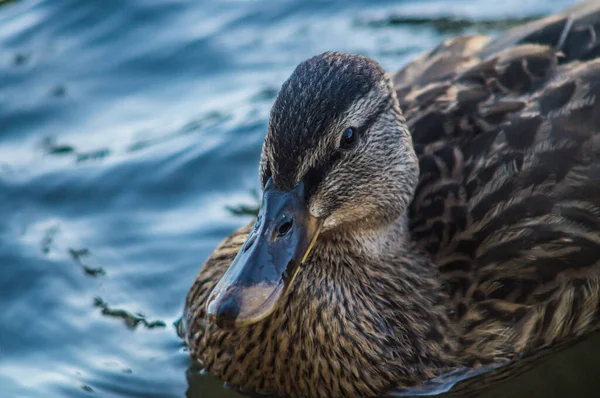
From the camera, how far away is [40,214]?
24.0 feet

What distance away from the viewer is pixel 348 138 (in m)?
4.96

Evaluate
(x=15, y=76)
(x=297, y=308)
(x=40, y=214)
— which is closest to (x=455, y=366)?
(x=297, y=308)

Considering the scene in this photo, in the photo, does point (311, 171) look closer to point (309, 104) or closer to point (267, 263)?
point (309, 104)

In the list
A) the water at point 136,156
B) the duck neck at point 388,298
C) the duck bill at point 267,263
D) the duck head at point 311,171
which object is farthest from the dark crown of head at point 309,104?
the water at point 136,156

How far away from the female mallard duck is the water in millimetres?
365

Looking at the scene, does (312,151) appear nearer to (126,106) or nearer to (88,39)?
(126,106)

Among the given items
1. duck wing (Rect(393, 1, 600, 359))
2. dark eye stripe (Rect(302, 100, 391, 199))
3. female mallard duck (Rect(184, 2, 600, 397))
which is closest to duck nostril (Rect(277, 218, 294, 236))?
dark eye stripe (Rect(302, 100, 391, 199))

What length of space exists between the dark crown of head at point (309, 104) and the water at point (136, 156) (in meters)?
1.54

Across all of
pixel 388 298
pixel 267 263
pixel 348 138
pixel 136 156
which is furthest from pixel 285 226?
pixel 136 156

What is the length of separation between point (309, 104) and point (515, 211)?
54.5 inches

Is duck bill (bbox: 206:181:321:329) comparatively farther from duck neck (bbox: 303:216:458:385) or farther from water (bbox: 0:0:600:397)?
water (bbox: 0:0:600:397)

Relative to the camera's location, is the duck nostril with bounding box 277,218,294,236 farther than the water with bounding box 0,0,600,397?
No

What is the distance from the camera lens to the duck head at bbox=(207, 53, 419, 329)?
4598mm

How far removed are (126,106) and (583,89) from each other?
3.99 metres
